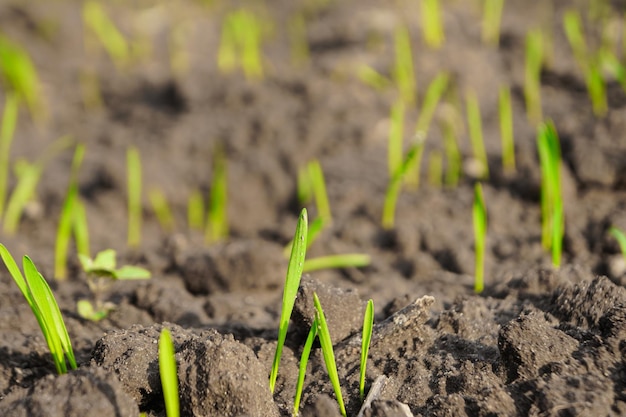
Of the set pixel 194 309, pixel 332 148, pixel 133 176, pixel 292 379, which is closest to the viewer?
pixel 292 379

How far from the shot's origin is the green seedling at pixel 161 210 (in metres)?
2.35

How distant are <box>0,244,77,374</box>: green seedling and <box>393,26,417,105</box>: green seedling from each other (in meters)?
1.93

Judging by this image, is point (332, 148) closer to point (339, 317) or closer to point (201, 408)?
point (339, 317)

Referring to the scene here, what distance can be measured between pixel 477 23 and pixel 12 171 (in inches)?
92.4

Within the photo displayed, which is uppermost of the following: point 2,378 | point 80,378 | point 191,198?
point 80,378

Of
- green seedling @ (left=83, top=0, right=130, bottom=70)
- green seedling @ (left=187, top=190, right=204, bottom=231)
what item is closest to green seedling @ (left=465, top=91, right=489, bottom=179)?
→ green seedling @ (left=187, top=190, right=204, bottom=231)

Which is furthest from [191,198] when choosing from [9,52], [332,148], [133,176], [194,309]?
[9,52]

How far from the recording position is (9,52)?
112 inches

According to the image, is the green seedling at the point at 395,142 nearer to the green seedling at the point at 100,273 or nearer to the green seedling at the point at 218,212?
the green seedling at the point at 218,212

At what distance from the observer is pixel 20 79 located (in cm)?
291

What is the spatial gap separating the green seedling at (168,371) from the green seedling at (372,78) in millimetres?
2018

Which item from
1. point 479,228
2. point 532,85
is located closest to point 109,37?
point 532,85

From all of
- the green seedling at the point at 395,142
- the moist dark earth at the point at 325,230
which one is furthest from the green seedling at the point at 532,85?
the green seedling at the point at 395,142

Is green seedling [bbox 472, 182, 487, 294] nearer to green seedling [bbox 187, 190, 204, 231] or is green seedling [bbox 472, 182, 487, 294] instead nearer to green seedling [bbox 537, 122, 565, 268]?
green seedling [bbox 537, 122, 565, 268]
